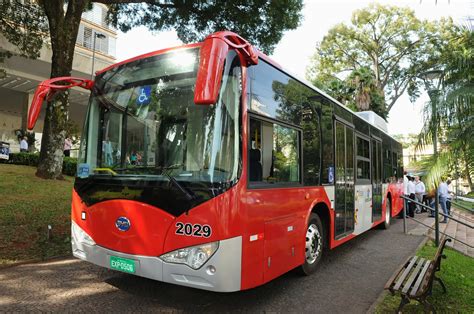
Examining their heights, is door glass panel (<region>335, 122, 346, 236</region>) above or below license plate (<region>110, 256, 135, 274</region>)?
above

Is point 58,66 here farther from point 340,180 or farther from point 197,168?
point 197,168

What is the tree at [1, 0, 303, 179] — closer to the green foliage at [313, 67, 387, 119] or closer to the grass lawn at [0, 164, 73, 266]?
the grass lawn at [0, 164, 73, 266]

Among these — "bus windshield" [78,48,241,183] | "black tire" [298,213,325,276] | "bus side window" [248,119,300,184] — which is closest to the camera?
"bus windshield" [78,48,241,183]

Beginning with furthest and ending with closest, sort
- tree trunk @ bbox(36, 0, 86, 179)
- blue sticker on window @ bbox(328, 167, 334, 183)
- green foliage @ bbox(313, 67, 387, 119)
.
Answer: green foliage @ bbox(313, 67, 387, 119), tree trunk @ bbox(36, 0, 86, 179), blue sticker on window @ bbox(328, 167, 334, 183)

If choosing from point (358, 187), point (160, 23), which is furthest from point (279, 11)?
point (358, 187)

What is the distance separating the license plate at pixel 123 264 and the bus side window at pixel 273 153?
5.15ft

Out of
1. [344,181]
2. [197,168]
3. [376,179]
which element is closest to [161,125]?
[197,168]

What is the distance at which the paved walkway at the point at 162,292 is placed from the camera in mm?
4320

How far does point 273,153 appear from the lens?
458 centimetres

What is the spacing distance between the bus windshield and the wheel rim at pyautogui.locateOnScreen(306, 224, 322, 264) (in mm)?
2304

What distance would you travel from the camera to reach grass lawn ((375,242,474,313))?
4410 millimetres

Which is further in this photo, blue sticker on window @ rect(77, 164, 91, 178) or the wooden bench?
blue sticker on window @ rect(77, 164, 91, 178)

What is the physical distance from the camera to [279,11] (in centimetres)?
1380

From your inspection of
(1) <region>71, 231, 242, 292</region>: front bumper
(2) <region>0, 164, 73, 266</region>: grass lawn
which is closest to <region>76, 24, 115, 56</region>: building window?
(2) <region>0, 164, 73, 266</region>: grass lawn
